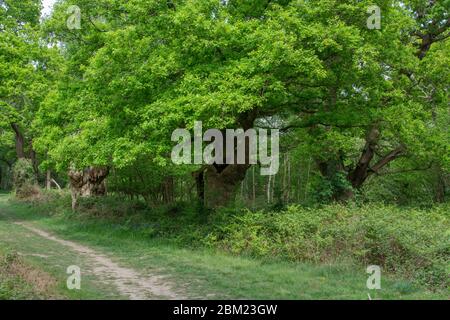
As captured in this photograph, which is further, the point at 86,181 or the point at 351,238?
the point at 86,181

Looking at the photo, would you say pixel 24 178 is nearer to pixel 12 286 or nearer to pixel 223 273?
pixel 223 273

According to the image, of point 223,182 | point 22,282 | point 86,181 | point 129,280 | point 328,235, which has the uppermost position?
point 223,182

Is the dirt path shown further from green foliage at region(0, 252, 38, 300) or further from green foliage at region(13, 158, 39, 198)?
green foliage at region(13, 158, 39, 198)

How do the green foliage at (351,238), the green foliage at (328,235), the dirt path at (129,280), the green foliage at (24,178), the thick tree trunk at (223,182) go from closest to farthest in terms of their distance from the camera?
the dirt path at (129,280)
the green foliage at (351,238)
the green foliage at (328,235)
the thick tree trunk at (223,182)
the green foliage at (24,178)

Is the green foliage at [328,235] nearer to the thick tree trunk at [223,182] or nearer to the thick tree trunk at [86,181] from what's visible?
the thick tree trunk at [223,182]

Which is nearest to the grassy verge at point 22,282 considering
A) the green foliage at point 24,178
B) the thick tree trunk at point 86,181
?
the thick tree trunk at point 86,181

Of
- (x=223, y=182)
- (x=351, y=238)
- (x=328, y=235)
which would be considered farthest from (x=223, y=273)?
(x=223, y=182)

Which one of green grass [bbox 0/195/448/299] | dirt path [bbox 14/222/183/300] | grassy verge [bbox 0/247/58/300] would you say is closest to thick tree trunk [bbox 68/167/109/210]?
green grass [bbox 0/195/448/299]

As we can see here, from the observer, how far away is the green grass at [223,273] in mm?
9500

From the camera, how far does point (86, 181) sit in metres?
26.7

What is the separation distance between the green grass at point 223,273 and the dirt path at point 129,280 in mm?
321

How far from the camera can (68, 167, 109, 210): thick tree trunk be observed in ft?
87.4

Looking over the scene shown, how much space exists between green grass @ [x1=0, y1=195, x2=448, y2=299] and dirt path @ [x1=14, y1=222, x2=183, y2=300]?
1.05 ft

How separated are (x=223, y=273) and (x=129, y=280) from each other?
89.2 inches
